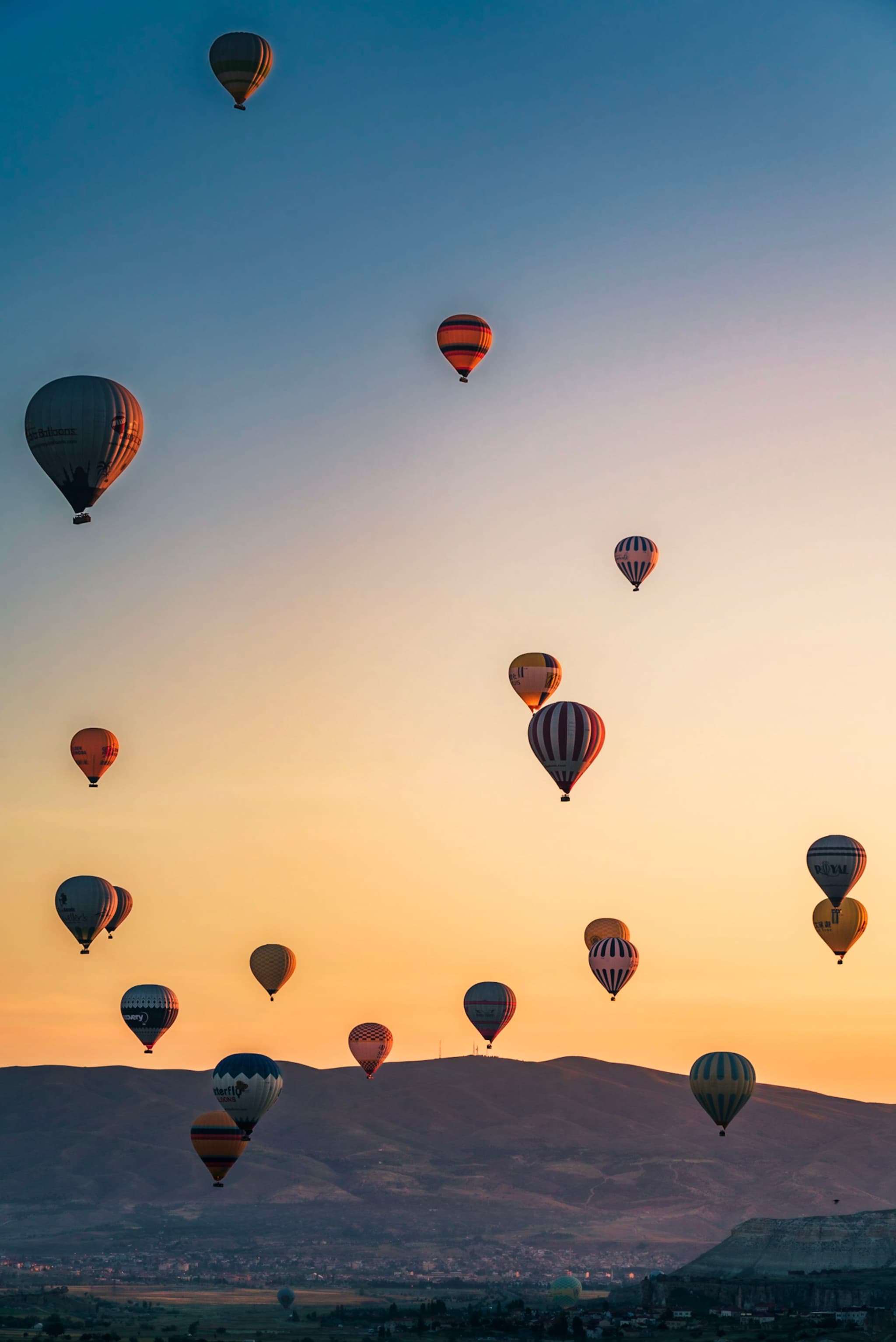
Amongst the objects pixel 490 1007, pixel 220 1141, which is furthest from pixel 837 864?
pixel 220 1141

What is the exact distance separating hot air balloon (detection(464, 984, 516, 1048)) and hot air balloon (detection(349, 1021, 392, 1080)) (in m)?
19.2

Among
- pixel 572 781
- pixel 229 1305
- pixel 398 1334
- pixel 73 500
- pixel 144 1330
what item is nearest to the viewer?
pixel 73 500

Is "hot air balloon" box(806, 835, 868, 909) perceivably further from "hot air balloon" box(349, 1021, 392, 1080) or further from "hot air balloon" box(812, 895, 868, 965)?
"hot air balloon" box(349, 1021, 392, 1080)

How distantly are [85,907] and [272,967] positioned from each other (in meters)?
25.0

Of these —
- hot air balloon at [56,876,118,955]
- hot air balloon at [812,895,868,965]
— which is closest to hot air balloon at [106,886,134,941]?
hot air balloon at [56,876,118,955]

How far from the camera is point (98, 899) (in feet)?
333

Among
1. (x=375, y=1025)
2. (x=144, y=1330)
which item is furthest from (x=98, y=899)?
(x=144, y=1330)

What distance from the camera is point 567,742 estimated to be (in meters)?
89.1

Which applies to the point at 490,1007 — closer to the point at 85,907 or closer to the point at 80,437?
the point at 85,907

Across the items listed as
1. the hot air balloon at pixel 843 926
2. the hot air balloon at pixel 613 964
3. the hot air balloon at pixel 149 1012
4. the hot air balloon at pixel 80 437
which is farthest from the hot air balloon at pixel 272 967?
the hot air balloon at pixel 80 437

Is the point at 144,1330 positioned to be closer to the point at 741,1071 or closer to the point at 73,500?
the point at 741,1071

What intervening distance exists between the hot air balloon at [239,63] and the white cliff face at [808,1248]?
107m

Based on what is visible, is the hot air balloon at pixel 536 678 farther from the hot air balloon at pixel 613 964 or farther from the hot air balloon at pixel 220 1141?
the hot air balloon at pixel 220 1141

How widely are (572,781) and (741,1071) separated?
103 feet
